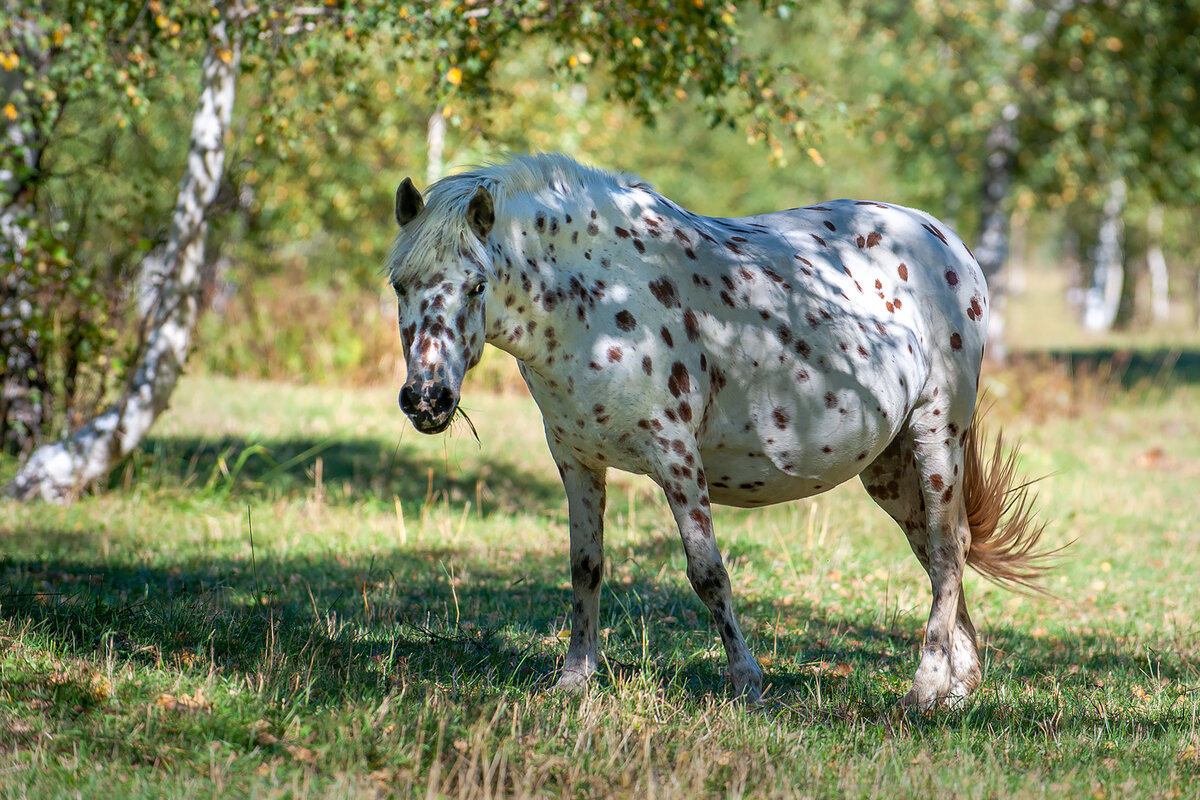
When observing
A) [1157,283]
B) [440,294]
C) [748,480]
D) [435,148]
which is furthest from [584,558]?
[1157,283]

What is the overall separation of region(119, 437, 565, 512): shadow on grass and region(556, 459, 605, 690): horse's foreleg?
13.0ft

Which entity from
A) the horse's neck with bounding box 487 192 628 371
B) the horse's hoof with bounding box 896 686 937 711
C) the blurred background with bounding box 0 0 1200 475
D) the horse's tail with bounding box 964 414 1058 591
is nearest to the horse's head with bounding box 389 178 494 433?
the horse's neck with bounding box 487 192 628 371

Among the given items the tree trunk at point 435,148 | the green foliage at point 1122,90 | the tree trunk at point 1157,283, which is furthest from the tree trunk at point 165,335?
the tree trunk at point 1157,283

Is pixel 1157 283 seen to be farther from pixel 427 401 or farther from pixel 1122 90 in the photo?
pixel 427 401

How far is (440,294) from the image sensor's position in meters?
3.77

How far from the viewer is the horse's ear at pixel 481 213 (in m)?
3.81

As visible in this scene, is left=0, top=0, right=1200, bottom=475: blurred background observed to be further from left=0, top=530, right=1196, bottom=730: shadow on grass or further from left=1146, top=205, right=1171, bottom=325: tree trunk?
left=0, top=530, right=1196, bottom=730: shadow on grass

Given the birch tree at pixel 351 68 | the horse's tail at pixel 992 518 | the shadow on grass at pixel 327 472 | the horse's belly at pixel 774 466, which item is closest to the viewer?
the horse's belly at pixel 774 466

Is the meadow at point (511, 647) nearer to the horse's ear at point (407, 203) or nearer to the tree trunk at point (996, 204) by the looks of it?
the horse's ear at point (407, 203)

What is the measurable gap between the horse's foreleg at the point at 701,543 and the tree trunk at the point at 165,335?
5314mm

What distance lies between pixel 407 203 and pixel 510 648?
2218 millimetres

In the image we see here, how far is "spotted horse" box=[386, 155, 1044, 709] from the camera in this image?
12.9ft

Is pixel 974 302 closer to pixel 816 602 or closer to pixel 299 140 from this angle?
pixel 816 602

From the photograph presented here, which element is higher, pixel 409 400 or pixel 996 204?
pixel 996 204
